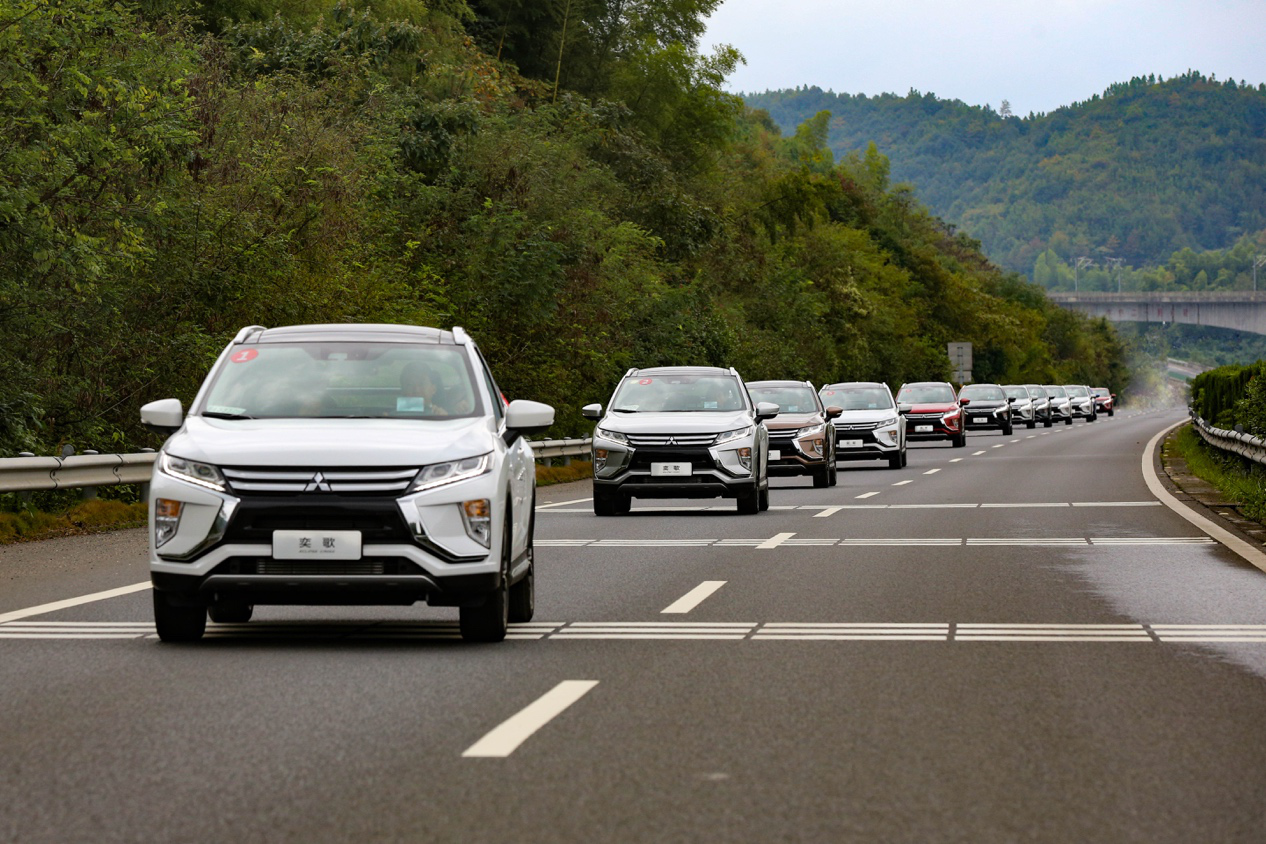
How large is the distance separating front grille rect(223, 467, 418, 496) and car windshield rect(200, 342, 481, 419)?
2.64ft

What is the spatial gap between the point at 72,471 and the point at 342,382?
851 cm

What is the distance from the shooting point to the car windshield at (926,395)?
153 ft

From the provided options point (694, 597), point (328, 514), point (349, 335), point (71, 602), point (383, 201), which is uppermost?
point (383, 201)

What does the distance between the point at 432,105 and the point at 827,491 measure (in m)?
17.0

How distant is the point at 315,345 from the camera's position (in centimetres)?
1036

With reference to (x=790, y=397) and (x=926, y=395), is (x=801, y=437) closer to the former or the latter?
(x=790, y=397)

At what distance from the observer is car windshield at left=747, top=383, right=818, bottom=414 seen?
89.0ft

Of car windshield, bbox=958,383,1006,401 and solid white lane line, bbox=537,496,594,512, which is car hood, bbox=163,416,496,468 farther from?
car windshield, bbox=958,383,1006,401

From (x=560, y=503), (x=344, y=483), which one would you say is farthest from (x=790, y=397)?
(x=344, y=483)

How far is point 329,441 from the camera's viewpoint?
917 centimetres

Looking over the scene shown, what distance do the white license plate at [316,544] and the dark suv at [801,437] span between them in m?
17.0

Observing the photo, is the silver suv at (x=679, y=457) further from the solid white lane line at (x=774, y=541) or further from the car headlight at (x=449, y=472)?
the car headlight at (x=449, y=472)

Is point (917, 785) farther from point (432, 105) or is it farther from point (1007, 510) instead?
point (432, 105)

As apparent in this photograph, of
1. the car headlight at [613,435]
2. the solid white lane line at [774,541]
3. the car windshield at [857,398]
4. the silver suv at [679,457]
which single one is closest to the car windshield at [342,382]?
the solid white lane line at [774,541]
